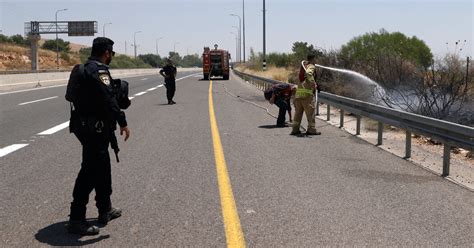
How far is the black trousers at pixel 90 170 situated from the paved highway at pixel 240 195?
274mm

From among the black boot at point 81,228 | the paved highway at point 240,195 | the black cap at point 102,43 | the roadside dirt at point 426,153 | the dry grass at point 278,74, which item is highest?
the black cap at point 102,43

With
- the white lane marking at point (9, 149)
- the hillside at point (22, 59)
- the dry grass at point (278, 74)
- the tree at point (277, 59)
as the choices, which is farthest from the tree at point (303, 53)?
the hillside at point (22, 59)

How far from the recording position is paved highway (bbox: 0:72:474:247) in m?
4.64

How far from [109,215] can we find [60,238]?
0.57m

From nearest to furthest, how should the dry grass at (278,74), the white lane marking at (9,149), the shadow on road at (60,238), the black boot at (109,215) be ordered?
the shadow on road at (60,238) < the black boot at (109,215) < the white lane marking at (9,149) < the dry grass at (278,74)

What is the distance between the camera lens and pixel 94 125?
15.4 feet

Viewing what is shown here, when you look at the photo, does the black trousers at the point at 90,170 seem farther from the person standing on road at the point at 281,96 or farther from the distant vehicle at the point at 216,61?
the distant vehicle at the point at 216,61

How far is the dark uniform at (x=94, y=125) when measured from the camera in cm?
460

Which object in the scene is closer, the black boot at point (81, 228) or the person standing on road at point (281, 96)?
the black boot at point (81, 228)

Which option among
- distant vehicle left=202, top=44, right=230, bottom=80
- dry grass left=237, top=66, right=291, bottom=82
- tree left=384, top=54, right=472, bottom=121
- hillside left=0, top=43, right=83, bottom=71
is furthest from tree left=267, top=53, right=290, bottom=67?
tree left=384, top=54, right=472, bottom=121

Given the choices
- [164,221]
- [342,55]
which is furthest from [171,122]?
[342,55]

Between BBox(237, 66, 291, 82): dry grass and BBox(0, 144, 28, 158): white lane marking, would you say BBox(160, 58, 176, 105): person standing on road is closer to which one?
BBox(0, 144, 28, 158): white lane marking

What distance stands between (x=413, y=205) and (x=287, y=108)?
713cm

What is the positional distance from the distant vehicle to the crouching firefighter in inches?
1760
